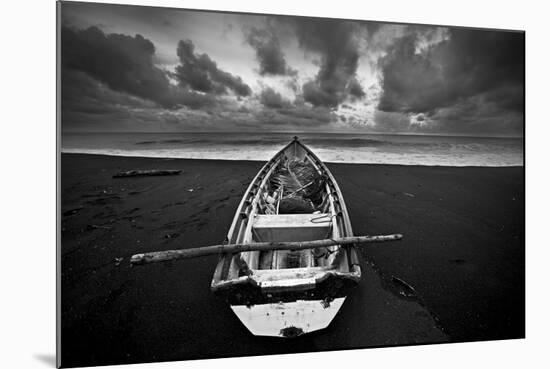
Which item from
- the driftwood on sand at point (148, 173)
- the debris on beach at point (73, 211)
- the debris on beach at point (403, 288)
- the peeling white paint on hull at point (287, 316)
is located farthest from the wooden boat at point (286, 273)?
the driftwood on sand at point (148, 173)

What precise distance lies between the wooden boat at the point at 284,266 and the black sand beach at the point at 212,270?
0.46m

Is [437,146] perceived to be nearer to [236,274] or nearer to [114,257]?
[236,274]

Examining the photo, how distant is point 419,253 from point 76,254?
2907 mm

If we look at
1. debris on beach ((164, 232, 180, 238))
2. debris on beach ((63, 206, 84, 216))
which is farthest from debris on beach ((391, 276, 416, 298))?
debris on beach ((63, 206, 84, 216))

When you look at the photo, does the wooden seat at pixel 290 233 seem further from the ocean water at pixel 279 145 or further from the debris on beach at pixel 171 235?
the ocean water at pixel 279 145

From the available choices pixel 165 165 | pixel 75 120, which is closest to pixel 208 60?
pixel 75 120

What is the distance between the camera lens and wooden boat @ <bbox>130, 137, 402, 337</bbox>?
4.73 ft

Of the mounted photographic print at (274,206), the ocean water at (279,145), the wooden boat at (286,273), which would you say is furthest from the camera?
the ocean water at (279,145)

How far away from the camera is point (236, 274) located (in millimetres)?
1743

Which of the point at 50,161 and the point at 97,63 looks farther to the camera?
the point at 97,63

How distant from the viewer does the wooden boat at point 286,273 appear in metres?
1.44

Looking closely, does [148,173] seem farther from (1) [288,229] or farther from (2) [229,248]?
(2) [229,248]

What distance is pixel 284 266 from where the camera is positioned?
2164mm

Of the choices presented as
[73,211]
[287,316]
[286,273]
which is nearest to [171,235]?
[73,211]
